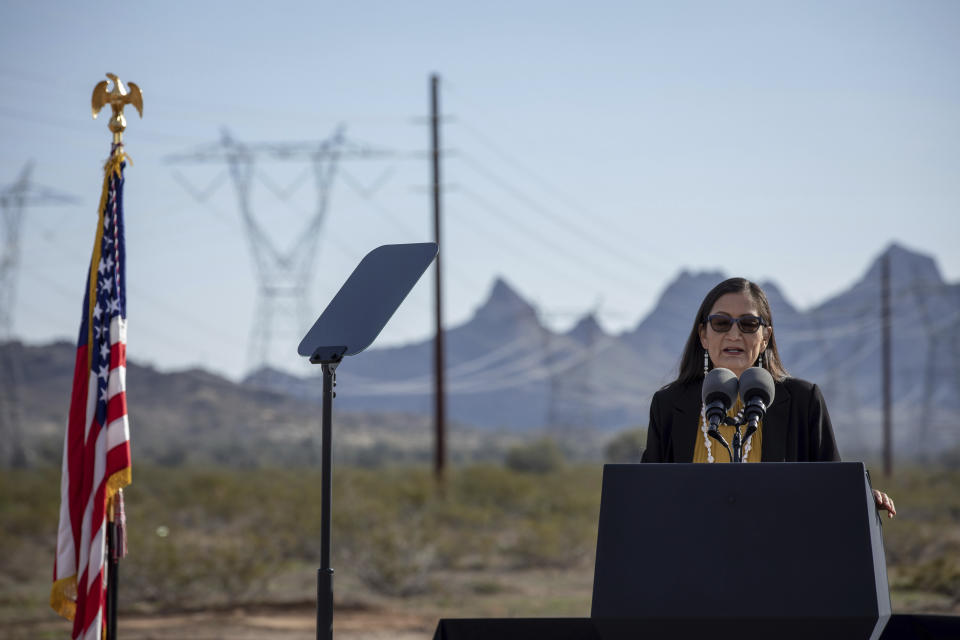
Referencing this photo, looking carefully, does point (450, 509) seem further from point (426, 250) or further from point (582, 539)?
point (426, 250)

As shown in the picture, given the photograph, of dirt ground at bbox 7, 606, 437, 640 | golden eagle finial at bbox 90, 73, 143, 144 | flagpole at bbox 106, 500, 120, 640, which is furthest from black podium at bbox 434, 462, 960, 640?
dirt ground at bbox 7, 606, 437, 640

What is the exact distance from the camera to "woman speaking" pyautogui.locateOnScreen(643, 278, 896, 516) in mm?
3988

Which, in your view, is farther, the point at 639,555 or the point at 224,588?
the point at 224,588

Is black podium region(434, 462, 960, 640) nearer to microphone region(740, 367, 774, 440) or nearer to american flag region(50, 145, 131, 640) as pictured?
microphone region(740, 367, 774, 440)

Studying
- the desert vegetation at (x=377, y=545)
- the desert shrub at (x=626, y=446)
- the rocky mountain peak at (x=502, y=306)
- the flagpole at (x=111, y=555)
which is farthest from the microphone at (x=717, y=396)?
the rocky mountain peak at (x=502, y=306)

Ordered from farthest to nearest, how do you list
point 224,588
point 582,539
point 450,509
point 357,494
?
point 357,494 < point 450,509 < point 582,539 < point 224,588

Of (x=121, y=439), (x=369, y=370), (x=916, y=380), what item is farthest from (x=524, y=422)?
(x=121, y=439)

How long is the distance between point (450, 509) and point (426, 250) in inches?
661

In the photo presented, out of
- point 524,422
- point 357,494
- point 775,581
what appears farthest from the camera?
point 524,422

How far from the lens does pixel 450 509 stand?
21188mm

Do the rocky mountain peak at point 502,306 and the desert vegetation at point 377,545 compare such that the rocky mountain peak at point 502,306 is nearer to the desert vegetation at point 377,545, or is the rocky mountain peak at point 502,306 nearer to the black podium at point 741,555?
the desert vegetation at point 377,545

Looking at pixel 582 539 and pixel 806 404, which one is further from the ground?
pixel 806 404

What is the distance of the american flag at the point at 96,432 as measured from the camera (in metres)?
6.43

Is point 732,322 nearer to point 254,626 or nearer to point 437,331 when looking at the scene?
point 254,626
